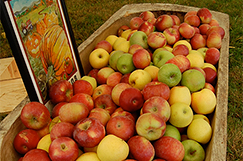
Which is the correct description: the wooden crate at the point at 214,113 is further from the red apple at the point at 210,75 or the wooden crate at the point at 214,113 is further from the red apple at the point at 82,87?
the red apple at the point at 82,87

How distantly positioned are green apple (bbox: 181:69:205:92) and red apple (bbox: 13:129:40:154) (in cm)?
112

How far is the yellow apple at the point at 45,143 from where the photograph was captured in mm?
1293

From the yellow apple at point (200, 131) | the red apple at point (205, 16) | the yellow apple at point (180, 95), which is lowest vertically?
the yellow apple at point (200, 131)

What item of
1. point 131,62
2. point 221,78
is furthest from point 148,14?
point 221,78

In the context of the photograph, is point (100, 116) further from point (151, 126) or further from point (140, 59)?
point (140, 59)

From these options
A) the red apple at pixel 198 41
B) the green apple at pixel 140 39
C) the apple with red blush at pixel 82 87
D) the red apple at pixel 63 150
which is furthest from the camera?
the red apple at pixel 198 41

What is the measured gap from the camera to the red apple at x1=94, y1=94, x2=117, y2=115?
5.22ft

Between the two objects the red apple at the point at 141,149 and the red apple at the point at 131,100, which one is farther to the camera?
the red apple at the point at 131,100

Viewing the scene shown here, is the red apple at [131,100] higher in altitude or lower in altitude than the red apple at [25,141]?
higher

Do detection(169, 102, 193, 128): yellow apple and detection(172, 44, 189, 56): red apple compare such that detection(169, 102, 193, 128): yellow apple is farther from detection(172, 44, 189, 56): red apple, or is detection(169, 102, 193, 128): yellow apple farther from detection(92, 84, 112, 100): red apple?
detection(172, 44, 189, 56): red apple

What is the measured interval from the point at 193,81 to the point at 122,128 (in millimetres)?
684

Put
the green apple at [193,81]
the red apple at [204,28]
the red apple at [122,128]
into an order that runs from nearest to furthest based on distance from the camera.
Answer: the red apple at [122,128] → the green apple at [193,81] → the red apple at [204,28]

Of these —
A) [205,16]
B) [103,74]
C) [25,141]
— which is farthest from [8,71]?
[205,16]

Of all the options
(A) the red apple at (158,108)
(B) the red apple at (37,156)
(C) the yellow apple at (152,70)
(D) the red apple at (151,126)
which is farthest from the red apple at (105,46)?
(B) the red apple at (37,156)
